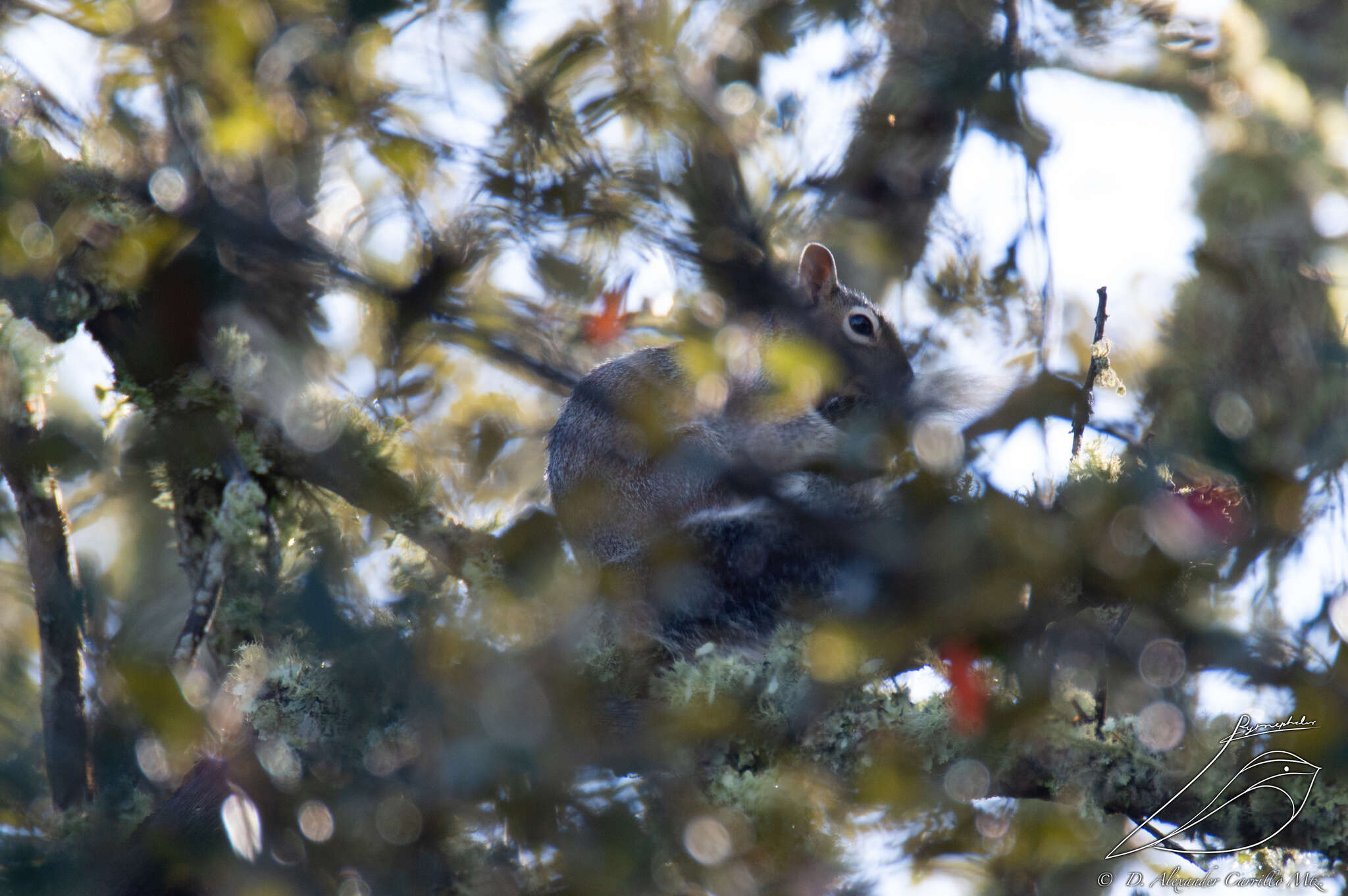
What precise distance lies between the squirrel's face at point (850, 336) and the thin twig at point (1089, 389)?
4.47 feet

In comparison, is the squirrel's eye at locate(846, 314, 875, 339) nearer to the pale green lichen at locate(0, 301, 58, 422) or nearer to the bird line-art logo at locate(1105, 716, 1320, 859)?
the bird line-art logo at locate(1105, 716, 1320, 859)

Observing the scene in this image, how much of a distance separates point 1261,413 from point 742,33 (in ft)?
6.71

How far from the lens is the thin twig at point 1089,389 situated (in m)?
1.58

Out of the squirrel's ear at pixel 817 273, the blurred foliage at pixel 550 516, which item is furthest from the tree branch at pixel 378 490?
the squirrel's ear at pixel 817 273

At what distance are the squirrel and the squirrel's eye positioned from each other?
0.06 meters

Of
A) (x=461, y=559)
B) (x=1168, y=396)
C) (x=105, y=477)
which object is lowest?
(x=105, y=477)

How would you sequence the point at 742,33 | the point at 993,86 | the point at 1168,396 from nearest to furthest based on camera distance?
the point at 1168,396 < the point at 993,86 < the point at 742,33

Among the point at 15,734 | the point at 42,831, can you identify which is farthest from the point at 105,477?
the point at 42,831

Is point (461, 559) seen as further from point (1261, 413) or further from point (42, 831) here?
point (1261, 413)

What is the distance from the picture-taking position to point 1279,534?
1.22 metres

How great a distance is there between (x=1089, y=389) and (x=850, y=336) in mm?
1925

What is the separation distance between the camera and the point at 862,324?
11.7ft

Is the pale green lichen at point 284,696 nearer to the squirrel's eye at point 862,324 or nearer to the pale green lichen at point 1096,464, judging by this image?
the pale green lichen at point 1096,464

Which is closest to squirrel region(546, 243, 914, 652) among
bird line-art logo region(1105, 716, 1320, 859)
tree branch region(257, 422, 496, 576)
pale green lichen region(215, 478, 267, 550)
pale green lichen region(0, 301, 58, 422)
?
tree branch region(257, 422, 496, 576)
